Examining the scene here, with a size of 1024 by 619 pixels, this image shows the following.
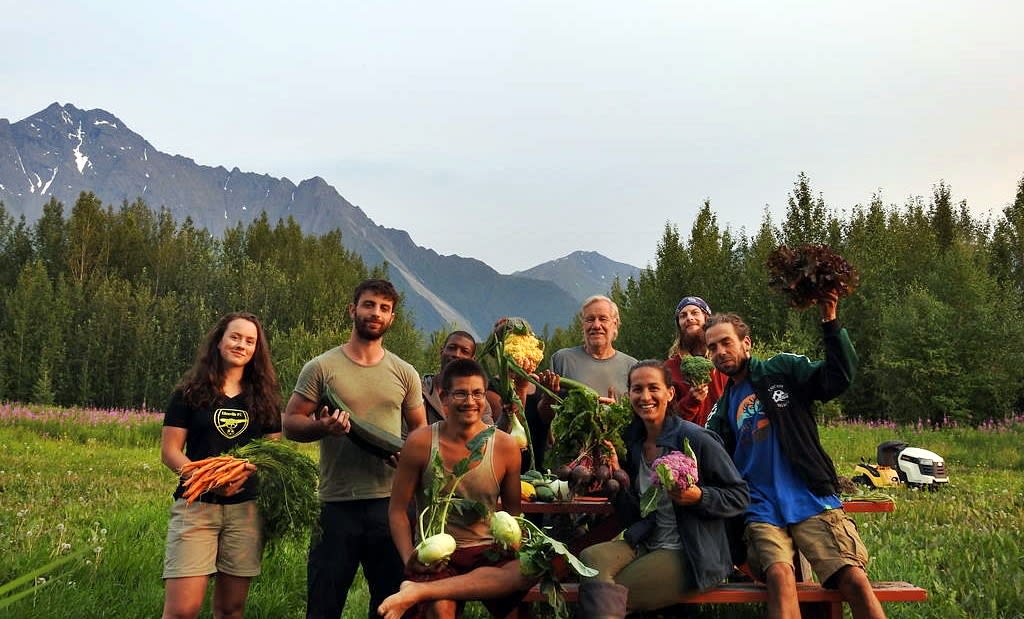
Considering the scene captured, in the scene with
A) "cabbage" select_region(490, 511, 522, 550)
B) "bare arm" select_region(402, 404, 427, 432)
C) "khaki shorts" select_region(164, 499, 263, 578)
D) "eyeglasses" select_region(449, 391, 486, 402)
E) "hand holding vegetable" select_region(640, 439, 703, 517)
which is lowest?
"khaki shorts" select_region(164, 499, 263, 578)

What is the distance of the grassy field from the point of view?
19.1 ft

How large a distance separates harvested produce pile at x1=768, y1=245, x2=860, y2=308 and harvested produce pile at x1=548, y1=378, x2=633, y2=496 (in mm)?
1207

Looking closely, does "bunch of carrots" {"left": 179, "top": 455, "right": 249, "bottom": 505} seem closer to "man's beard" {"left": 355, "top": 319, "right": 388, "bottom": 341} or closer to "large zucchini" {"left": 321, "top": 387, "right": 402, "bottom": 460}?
"large zucchini" {"left": 321, "top": 387, "right": 402, "bottom": 460}

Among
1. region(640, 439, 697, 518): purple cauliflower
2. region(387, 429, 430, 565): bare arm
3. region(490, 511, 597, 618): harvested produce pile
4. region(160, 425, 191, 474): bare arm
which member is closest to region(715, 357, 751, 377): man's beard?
region(640, 439, 697, 518): purple cauliflower

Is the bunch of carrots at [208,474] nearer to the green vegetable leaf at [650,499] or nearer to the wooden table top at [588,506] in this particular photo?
the wooden table top at [588,506]

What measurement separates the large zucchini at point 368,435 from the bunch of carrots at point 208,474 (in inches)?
28.1

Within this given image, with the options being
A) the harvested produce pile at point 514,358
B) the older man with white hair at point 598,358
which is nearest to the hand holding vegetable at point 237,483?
the harvested produce pile at point 514,358

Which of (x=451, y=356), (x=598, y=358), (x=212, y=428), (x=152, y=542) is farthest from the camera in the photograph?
(x=152, y=542)

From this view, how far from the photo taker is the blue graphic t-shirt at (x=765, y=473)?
461 cm

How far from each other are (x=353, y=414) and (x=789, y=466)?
274 cm

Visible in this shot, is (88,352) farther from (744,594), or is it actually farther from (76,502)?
(744,594)

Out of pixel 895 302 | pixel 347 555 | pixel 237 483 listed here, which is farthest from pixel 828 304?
pixel 895 302

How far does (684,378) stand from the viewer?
224 inches

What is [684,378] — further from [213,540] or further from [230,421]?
[213,540]
